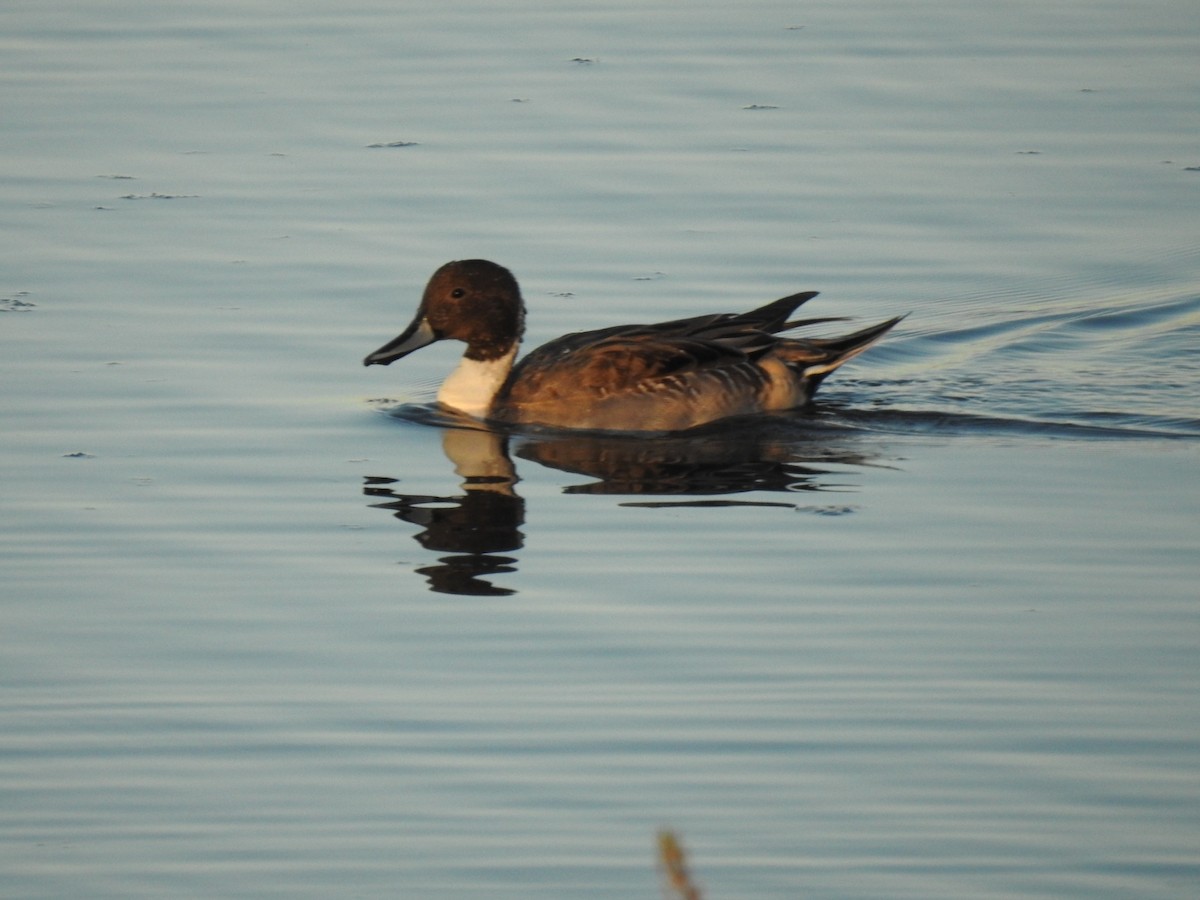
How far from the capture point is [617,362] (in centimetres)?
1057

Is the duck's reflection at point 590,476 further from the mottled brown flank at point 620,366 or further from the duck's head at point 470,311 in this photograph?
the duck's head at point 470,311

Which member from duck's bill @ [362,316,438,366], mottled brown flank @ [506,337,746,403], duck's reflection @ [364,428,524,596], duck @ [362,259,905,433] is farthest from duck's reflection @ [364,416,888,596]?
duck's bill @ [362,316,438,366]

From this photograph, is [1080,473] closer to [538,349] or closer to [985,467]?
[985,467]

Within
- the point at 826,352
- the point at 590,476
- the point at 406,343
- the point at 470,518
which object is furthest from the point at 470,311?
the point at 470,518

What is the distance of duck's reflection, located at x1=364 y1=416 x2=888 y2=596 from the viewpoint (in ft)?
28.5

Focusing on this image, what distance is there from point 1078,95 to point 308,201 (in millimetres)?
6059

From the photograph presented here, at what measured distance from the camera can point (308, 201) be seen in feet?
46.0

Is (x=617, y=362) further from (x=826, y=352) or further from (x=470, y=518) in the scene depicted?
(x=470, y=518)

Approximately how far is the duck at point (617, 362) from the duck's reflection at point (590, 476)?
147 millimetres

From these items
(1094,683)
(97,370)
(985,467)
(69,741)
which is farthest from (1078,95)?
(69,741)

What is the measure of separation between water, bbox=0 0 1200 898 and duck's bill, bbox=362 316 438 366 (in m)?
0.25

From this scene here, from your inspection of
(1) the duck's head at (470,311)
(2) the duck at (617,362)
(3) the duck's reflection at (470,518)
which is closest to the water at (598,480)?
(3) the duck's reflection at (470,518)

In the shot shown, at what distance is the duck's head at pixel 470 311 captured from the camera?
11086 mm

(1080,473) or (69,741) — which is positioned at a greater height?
(1080,473)
